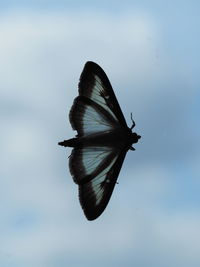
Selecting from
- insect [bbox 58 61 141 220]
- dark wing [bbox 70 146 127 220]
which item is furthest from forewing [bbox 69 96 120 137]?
dark wing [bbox 70 146 127 220]

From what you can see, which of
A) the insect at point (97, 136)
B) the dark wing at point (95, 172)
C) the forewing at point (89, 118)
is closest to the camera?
the dark wing at point (95, 172)

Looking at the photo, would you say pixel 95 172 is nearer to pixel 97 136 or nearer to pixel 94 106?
pixel 97 136

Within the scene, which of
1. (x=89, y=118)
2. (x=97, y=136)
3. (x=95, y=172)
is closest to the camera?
(x=97, y=136)

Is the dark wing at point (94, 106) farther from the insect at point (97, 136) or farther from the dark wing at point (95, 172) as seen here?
the dark wing at point (95, 172)

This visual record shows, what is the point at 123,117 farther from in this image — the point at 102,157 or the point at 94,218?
the point at 94,218

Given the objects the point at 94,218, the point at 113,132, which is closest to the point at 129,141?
the point at 113,132

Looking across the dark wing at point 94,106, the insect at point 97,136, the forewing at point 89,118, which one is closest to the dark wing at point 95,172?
the insect at point 97,136

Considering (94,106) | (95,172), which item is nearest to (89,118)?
(94,106)
